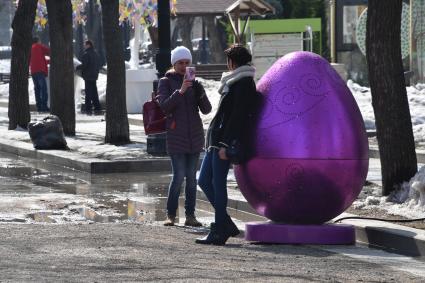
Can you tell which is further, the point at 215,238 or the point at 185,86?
the point at 185,86

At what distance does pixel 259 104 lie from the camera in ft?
37.7

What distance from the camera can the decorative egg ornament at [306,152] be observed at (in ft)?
36.6

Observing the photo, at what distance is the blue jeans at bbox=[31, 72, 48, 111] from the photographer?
111 ft

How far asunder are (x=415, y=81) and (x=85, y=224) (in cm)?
2150

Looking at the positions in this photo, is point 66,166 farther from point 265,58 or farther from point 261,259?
point 265,58

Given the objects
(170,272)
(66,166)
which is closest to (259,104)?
(170,272)

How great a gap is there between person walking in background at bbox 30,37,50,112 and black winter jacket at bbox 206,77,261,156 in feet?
74.8

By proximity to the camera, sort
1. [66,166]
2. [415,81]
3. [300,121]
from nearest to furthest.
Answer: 1. [300,121]
2. [66,166]
3. [415,81]

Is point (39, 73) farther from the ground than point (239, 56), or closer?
closer

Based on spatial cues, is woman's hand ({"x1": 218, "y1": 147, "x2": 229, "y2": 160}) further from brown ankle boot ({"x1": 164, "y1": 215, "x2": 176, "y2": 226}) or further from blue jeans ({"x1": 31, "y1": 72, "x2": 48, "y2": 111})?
blue jeans ({"x1": 31, "y1": 72, "x2": 48, "y2": 111})

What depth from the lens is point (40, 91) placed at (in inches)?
1352

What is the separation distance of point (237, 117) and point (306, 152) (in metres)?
0.65

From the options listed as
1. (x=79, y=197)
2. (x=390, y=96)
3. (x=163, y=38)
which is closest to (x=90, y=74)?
(x=163, y=38)

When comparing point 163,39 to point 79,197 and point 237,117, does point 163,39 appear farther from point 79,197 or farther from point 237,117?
point 237,117
